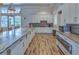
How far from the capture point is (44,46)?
2.08 m

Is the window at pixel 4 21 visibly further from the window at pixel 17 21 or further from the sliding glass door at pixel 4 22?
the window at pixel 17 21

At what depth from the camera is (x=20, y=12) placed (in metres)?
2.07

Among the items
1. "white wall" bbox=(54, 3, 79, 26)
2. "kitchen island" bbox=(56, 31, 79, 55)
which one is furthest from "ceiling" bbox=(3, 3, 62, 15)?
"kitchen island" bbox=(56, 31, 79, 55)

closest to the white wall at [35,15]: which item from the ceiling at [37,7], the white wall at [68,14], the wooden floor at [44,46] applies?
the ceiling at [37,7]

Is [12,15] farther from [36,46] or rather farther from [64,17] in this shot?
[64,17]

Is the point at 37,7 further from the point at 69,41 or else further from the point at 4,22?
the point at 69,41

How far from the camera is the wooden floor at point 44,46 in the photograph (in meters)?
1.88

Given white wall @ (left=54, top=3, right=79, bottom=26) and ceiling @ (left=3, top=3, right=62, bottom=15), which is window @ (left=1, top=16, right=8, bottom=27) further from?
white wall @ (left=54, top=3, right=79, bottom=26)

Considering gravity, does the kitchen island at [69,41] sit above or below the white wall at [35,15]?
below

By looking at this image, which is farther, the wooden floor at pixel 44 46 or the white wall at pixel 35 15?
the white wall at pixel 35 15

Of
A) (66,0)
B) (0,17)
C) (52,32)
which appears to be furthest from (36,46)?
(66,0)

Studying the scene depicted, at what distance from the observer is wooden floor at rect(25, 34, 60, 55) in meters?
1.88

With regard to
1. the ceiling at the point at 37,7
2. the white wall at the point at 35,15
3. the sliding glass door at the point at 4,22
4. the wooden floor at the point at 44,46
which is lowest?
the wooden floor at the point at 44,46

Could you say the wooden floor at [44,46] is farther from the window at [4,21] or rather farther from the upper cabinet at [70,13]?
the window at [4,21]
